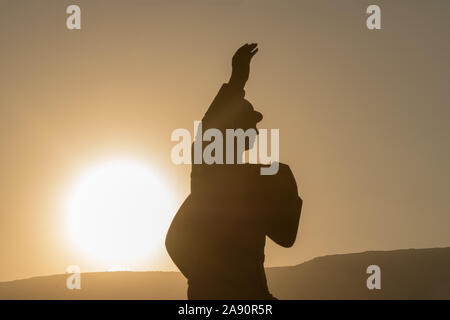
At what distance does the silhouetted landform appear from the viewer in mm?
67000

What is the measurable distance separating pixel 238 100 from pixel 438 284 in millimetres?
60746

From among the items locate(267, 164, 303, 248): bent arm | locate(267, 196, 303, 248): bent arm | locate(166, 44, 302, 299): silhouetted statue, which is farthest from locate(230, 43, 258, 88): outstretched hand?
locate(267, 196, 303, 248): bent arm

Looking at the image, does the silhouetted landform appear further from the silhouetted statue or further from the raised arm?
the raised arm

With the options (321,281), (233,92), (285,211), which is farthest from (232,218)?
(321,281)

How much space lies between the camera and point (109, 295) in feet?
215

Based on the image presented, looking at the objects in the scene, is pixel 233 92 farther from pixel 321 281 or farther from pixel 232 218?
pixel 321 281

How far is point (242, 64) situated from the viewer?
35.8 ft

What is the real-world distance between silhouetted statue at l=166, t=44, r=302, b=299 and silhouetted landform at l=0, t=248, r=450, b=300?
5542 cm

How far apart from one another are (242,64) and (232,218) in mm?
2260

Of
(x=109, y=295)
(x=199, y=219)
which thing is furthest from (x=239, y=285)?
(x=109, y=295)

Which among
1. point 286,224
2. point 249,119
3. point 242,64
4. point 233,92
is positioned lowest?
point 286,224

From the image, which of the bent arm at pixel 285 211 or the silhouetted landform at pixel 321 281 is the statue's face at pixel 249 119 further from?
the silhouetted landform at pixel 321 281
